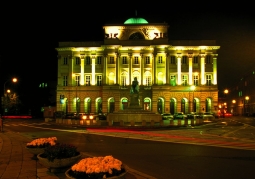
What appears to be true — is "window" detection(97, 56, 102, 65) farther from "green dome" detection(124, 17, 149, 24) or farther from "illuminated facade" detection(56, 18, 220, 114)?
"green dome" detection(124, 17, 149, 24)

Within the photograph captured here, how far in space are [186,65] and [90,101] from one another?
27.9m

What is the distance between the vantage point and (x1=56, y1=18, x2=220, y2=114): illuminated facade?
89625mm

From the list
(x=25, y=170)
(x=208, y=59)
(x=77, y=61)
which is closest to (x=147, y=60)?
(x=208, y=59)

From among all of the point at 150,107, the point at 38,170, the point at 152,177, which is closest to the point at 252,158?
the point at 152,177

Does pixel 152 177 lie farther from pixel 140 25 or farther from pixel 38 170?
pixel 140 25

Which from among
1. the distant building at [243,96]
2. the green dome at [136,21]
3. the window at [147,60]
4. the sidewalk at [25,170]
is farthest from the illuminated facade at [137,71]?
the sidewalk at [25,170]

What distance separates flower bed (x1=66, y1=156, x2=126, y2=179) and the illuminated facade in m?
79.1

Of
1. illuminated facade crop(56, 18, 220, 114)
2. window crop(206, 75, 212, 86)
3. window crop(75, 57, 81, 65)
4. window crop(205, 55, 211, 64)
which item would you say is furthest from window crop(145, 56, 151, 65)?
window crop(75, 57, 81, 65)

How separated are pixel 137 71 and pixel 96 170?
84260mm

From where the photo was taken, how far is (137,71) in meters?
92.4

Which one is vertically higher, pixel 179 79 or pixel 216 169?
pixel 179 79

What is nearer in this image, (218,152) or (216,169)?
(216,169)

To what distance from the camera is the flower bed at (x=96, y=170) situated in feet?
28.0

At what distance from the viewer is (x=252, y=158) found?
16.6 m
